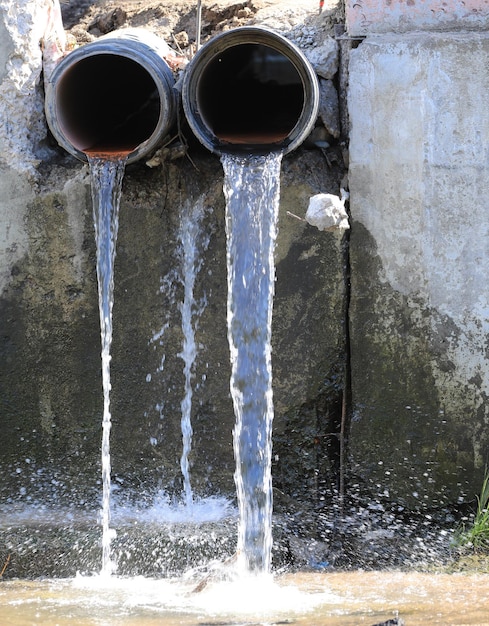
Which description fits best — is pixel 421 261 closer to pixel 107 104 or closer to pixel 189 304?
pixel 189 304

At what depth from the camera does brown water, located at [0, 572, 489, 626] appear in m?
3.63

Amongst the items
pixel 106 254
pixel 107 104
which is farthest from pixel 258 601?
pixel 107 104

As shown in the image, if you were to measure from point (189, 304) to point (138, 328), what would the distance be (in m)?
0.27

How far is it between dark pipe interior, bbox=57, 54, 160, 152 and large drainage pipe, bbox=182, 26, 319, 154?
0.42 m

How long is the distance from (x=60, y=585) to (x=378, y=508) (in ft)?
4.66

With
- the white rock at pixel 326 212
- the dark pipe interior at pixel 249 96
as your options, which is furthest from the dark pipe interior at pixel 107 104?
the white rock at pixel 326 212

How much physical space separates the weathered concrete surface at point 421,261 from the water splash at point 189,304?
0.71 m

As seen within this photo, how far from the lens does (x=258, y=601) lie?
154 inches

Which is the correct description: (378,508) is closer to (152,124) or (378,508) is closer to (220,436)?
(220,436)

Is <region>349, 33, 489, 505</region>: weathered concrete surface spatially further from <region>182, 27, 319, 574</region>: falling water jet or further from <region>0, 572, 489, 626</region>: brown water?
<region>0, 572, 489, 626</region>: brown water

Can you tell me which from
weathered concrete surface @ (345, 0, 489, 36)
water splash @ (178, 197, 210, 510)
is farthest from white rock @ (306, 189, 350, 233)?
weathered concrete surface @ (345, 0, 489, 36)

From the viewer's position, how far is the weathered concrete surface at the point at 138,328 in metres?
4.77

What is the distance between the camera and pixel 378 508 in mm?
4684

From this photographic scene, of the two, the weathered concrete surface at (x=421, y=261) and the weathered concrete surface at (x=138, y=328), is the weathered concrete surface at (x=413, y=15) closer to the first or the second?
the weathered concrete surface at (x=421, y=261)
